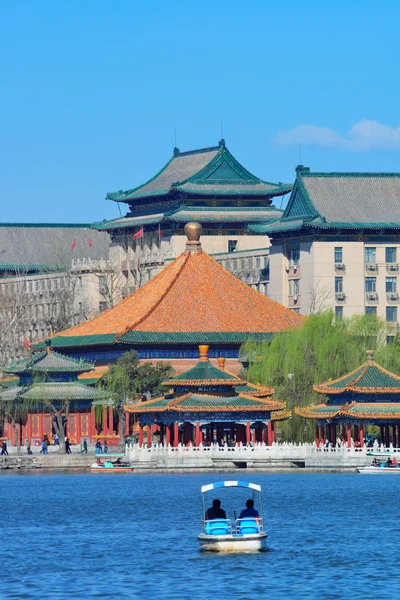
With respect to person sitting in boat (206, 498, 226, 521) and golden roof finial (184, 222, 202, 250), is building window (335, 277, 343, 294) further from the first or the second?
person sitting in boat (206, 498, 226, 521)

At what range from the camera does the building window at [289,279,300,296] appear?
5812 inches

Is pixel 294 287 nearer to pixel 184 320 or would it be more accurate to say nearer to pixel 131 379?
pixel 184 320

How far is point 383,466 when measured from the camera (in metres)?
99.5

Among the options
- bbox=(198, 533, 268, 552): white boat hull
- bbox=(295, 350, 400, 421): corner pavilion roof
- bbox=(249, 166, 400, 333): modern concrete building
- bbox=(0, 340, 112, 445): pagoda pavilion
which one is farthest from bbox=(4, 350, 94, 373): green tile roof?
bbox=(198, 533, 268, 552): white boat hull

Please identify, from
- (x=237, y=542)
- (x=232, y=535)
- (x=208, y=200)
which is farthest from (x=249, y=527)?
(x=208, y=200)

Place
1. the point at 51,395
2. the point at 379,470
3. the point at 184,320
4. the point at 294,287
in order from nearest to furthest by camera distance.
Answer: the point at 379,470 < the point at 51,395 < the point at 184,320 < the point at 294,287

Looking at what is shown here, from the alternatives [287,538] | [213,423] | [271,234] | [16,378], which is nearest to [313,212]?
[271,234]

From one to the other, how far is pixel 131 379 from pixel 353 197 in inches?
1293

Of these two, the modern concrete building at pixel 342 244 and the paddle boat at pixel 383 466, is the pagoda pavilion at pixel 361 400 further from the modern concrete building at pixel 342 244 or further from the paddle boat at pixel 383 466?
the modern concrete building at pixel 342 244

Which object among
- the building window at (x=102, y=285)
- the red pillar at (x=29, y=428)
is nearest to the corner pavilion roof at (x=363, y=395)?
the red pillar at (x=29, y=428)

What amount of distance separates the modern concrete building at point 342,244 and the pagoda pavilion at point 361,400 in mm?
35263

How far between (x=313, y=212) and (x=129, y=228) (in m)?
31.4

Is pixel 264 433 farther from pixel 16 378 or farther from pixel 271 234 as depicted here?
pixel 271 234

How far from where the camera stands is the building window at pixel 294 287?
484 ft
